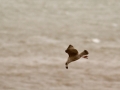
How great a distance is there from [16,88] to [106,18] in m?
1.35

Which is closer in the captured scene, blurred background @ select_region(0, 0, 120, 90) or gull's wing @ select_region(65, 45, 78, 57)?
gull's wing @ select_region(65, 45, 78, 57)

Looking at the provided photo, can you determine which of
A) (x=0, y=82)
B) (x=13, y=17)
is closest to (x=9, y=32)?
(x=13, y=17)

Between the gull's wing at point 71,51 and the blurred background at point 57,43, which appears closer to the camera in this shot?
the gull's wing at point 71,51

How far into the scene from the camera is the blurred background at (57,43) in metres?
1.76

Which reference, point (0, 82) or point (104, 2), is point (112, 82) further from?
point (104, 2)

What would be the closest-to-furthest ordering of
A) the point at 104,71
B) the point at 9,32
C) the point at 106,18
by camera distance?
the point at 104,71, the point at 9,32, the point at 106,18

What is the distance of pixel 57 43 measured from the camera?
7.34 ft

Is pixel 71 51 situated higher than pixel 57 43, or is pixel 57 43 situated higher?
pixel 57 43

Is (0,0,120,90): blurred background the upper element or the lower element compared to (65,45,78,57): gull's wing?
upper

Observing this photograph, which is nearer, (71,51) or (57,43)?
(71,51)

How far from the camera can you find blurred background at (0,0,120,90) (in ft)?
5.79

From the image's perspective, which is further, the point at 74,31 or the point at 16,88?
the point at 74,31

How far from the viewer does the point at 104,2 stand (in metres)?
3.15

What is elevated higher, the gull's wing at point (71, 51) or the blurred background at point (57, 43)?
the blurred background at point (57, 43)
